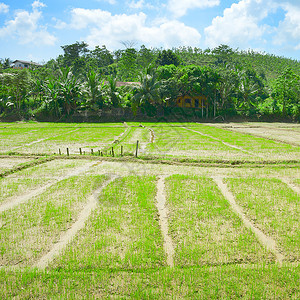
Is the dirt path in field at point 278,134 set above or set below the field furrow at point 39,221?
above

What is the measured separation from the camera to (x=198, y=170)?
9430 mm

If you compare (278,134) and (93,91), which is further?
(93,91)

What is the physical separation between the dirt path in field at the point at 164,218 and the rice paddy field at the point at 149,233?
0.02 metres

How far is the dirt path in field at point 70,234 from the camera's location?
13.4ft

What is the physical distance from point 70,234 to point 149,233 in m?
1.39

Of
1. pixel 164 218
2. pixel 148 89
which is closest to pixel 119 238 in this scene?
pixel 164 218

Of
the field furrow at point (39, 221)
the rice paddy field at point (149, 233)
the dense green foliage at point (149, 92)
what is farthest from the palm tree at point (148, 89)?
the field furrow at point (39, 221)

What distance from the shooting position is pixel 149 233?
4840 millimetres

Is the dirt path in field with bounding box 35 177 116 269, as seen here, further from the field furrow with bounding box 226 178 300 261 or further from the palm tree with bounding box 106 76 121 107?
the palm tree with bounding box 106 76 121 107

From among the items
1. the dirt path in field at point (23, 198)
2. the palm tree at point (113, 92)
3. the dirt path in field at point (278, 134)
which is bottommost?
the dirt path in field at point (23, 198)

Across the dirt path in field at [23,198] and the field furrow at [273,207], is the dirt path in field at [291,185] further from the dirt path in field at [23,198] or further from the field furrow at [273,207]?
the dirt path in field at [23,198]

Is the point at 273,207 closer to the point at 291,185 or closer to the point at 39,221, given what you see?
the point at 291,185

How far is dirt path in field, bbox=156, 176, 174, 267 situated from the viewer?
14.1 feet

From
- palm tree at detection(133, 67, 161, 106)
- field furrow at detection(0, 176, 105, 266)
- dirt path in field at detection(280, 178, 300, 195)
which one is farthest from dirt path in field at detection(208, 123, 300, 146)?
field furrow at detection(0, 176, 105, 266)
